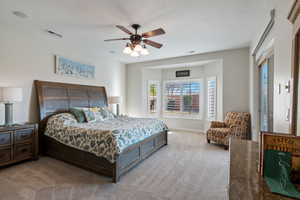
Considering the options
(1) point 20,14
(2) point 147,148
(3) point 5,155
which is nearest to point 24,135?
(3) point 5,155

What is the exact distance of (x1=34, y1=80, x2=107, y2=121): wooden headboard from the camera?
11.9ft

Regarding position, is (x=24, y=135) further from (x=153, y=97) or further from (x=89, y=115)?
(x=153, y=97)

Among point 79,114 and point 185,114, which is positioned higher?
point 79,114

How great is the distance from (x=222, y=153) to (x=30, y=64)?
4.98 m

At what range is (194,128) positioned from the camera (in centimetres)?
598

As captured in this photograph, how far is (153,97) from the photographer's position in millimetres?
6605

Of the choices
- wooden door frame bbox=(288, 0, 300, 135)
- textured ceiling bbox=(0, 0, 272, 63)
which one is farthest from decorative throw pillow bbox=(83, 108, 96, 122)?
wooden door frame bbox=(288, 0, 300, 135)

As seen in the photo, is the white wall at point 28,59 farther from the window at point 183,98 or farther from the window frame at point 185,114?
the window at point 183,98

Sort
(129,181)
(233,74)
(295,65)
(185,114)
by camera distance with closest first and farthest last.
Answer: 1. (295,65)
2. (129,181)
3. (233,74)
4. (185,114)

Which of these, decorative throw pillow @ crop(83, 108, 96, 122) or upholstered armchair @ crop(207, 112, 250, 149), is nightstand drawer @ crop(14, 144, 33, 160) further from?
upholstered armchair @ crop(207, 112, 250, 149)

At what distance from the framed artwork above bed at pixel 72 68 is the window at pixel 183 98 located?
122 inches

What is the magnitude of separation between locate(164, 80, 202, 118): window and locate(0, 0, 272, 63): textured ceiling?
2.29 meters

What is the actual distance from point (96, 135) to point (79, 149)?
54 cm

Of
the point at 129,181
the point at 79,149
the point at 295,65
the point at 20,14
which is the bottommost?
the point at 129,181
